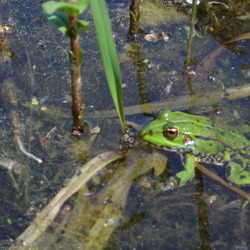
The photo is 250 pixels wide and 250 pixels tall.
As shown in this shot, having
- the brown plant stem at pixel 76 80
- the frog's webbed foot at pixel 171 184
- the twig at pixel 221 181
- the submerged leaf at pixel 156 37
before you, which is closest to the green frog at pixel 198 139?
the twig at pixel 221 181

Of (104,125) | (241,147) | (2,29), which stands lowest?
(241,147)

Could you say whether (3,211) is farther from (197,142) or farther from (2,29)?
(2,29)

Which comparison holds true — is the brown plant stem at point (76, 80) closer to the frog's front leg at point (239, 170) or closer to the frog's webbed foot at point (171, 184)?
the frog's webbed foot at point (171, 184)

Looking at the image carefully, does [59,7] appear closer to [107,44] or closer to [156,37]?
[107,44]

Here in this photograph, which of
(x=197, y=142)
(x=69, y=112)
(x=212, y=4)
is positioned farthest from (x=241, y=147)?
(x=212, y=4)

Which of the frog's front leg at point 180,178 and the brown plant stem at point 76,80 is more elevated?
the brown plant stem at point 76,80

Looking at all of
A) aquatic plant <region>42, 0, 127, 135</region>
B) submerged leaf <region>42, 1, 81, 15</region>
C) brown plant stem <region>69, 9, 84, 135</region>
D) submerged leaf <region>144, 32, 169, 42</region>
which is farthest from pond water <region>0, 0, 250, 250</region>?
submerged leaf <region>42, 1, 81, 15</region>
